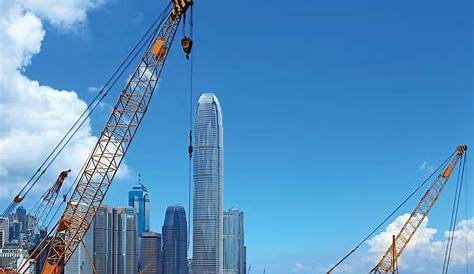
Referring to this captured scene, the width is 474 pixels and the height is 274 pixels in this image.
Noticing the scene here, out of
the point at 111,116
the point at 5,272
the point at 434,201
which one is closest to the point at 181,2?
the point at 111,116

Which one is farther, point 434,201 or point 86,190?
point 434,201

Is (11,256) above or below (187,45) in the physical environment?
below

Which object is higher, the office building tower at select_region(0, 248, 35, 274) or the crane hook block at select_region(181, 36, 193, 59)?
the crane hook block at select_region(181, 36, 193, 59)

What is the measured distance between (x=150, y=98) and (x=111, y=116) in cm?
386

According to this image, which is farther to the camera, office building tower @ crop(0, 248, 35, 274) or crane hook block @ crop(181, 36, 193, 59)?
office building tower @ crop(0, 248, 35, 274)

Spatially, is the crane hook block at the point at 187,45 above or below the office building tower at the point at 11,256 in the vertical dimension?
above

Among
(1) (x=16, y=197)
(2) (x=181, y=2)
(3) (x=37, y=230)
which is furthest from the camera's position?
(3) (x=37, y=230)

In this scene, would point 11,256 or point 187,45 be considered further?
point 11,256

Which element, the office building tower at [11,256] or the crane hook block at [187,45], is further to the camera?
the office building tower at [11,256]

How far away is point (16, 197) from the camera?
3169 inches

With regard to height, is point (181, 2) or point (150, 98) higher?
point (181, 2)

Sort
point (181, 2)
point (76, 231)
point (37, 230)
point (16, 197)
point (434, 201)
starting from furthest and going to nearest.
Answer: point (37, 230)
point (434, 201)
point (16, 197)
point (76, 231)
point (181, 2)

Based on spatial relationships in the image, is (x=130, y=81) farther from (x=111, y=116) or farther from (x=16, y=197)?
(x=16, y=197)

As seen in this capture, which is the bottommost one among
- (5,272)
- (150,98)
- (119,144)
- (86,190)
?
(5,272)
